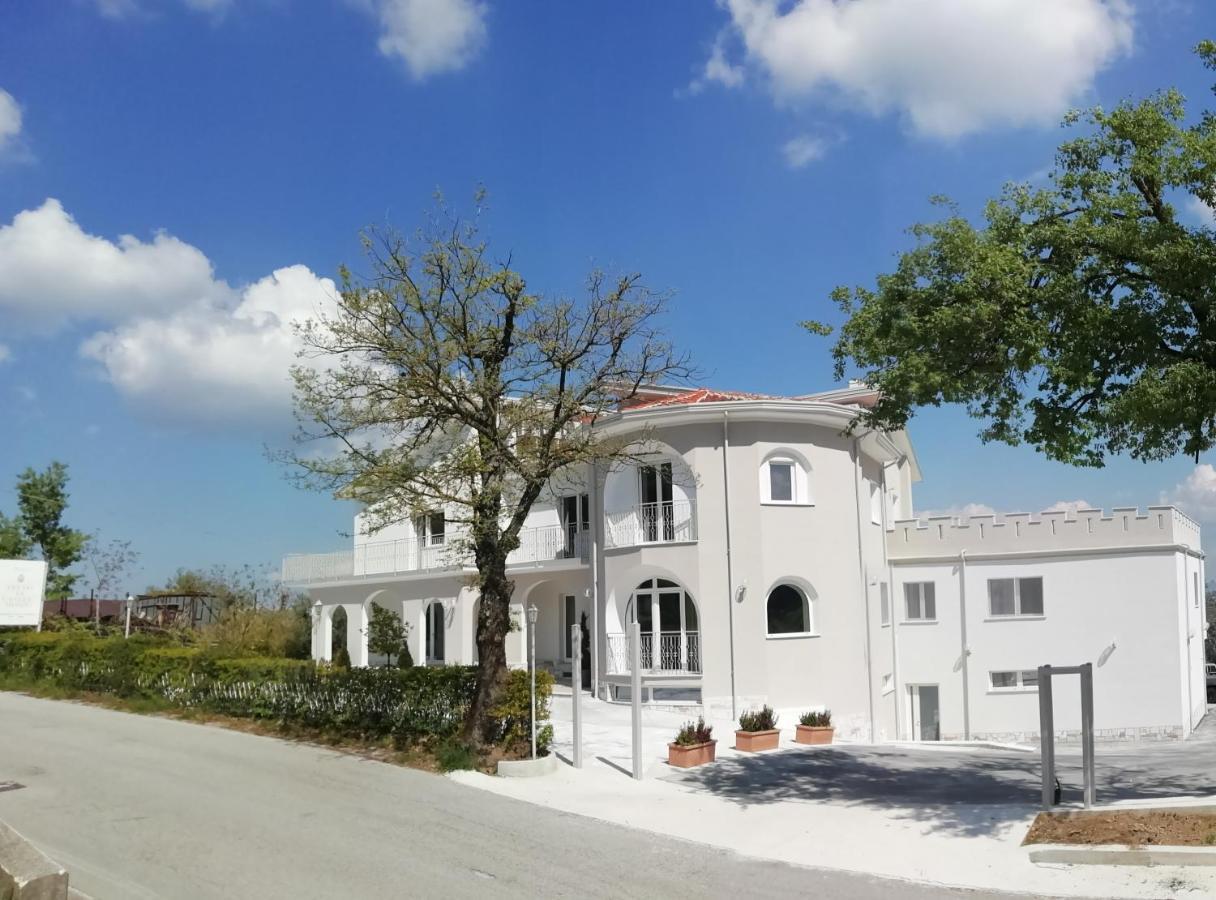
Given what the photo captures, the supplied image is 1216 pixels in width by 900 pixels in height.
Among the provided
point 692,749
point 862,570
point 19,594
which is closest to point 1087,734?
point 692,749

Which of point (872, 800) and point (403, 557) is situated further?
point (403, 557)

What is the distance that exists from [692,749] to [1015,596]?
1409 centimetres

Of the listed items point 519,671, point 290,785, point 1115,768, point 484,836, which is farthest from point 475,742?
point 1115,768

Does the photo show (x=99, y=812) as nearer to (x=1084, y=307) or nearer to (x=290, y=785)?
(x=290, y=785)

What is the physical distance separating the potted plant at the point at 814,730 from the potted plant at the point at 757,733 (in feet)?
2.79

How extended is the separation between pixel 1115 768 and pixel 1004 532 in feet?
32.5

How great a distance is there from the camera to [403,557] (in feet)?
99.2

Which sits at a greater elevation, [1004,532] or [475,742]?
[1004,532]

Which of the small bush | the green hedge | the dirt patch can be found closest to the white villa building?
the green hedge

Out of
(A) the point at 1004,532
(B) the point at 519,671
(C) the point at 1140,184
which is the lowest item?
(B) the point at 519,671

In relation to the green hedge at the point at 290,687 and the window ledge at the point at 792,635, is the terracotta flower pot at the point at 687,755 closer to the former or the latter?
the green hedge at the point at 290,687

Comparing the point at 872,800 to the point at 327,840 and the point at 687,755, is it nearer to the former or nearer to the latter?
the point at 687,755

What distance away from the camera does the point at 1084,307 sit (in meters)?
11.4

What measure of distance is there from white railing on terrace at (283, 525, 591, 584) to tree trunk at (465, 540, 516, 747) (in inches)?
379
